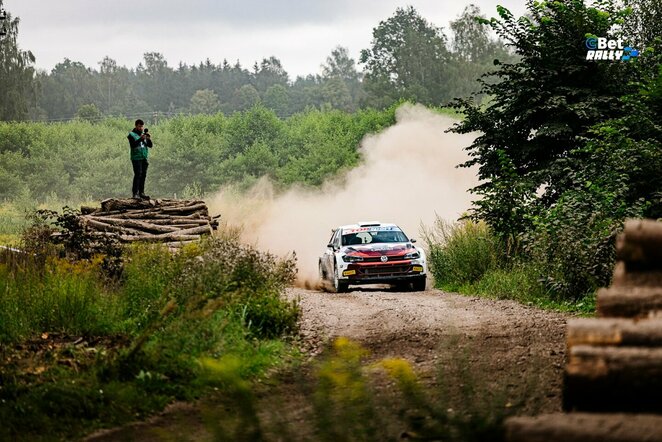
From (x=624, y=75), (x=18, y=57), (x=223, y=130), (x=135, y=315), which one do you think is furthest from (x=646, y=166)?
(x=18, y=57)

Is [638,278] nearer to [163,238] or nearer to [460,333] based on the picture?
[460,333]

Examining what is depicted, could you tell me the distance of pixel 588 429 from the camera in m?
3.97

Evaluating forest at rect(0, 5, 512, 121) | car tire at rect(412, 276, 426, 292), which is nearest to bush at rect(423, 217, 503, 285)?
car tire at rect(412, 276, 426, 292)

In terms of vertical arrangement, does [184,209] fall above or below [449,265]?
above

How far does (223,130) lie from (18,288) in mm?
76643

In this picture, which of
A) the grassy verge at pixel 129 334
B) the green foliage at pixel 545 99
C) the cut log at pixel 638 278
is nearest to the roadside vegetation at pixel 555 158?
the green foliage at pixel 545 99

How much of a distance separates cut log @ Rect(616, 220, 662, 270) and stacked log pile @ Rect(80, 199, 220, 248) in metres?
13.5

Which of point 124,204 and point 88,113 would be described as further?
point 88,113

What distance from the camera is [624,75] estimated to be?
904 inches

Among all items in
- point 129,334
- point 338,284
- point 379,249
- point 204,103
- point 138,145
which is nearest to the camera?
point 129,334

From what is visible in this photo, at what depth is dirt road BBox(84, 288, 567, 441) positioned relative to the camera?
24.7 feet

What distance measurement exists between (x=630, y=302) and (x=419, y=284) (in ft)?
52.6

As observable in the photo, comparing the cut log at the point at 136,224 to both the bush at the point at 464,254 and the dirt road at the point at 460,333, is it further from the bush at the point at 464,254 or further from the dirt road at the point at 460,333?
the bush at the point at 464,254

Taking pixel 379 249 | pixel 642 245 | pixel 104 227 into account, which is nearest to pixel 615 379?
pixel 642 245
